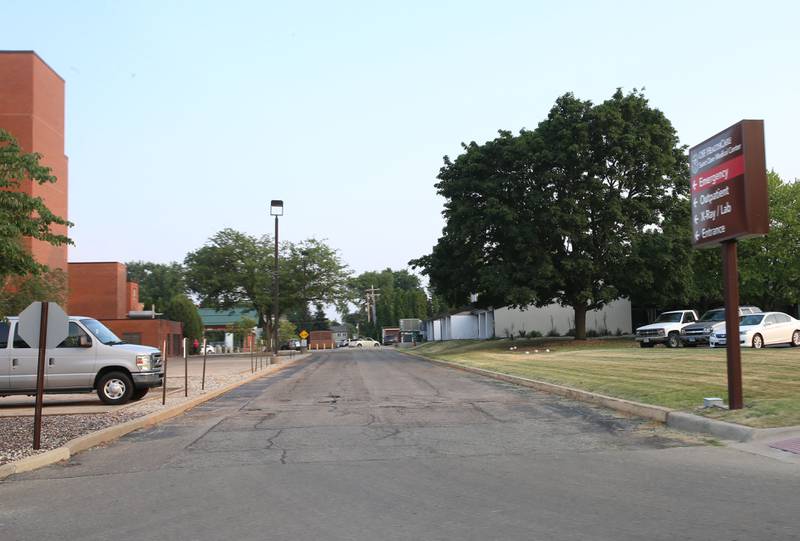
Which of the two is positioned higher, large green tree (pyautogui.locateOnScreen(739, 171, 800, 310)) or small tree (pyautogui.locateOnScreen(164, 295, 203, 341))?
large green tree (pyautogui.locateOnScreen(739, 171, 800, 310))

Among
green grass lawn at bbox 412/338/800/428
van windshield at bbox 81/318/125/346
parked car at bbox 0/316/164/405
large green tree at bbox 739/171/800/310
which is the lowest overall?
green grass lawn at bbox 412/338/800/428

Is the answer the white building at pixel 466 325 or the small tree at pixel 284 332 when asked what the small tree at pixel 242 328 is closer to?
the small tree at pixel 284 332

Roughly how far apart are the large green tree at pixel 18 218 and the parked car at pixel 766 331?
23.8 meters

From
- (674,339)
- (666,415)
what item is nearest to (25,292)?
(666,415)

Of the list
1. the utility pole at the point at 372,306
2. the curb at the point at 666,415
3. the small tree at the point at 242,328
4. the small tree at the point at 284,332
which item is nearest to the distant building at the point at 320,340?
the small tree at the point at 284,332

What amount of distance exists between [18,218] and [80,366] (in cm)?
385

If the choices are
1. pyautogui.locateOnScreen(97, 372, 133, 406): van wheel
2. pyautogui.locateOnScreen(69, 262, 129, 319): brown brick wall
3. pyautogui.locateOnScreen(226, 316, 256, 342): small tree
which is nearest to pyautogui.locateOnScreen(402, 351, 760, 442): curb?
pyautogui.locateOnScreen(97, 372, 133, 406): van wheel

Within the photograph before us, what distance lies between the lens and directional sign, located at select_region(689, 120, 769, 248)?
1049 cm

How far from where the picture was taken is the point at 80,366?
16.0 m

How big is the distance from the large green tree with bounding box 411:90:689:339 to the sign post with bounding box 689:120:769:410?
26779 mm

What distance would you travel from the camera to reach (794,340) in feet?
90.7

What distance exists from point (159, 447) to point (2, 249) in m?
4.65

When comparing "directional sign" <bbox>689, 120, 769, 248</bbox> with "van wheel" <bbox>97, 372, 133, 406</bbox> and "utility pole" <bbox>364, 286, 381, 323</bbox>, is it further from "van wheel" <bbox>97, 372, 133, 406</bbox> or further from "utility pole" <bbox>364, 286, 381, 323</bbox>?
"utility pole" <bbox>364, 286, 381, 323</bbox>

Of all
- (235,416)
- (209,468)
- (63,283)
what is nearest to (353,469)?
(209,468)
